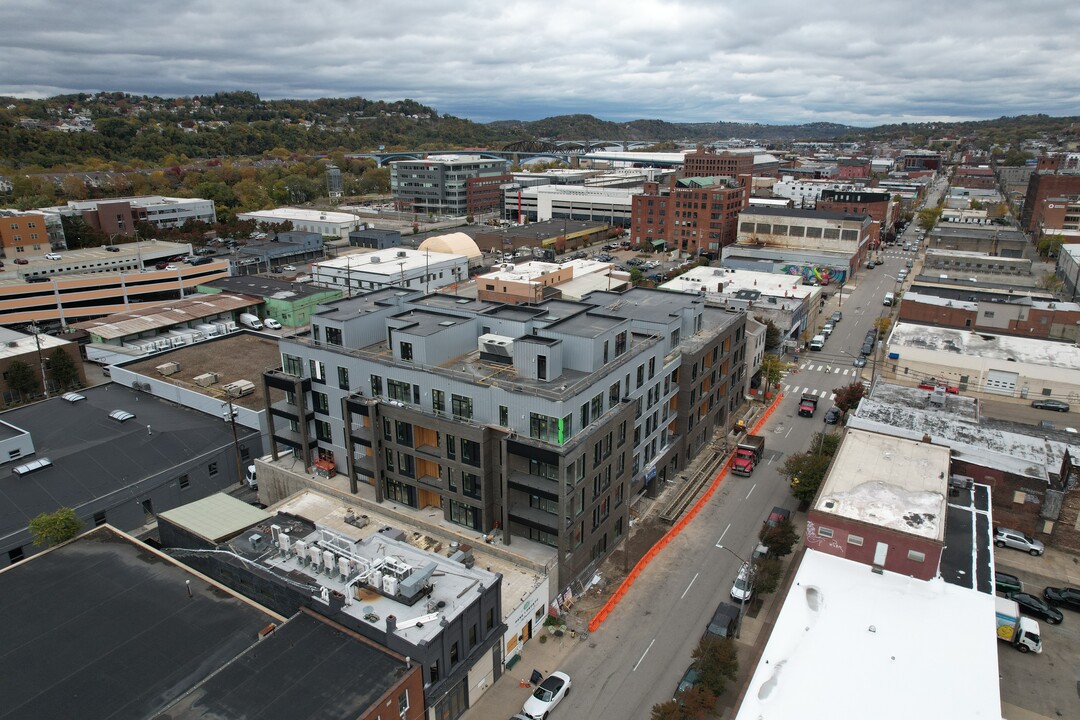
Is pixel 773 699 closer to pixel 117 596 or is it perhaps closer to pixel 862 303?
pixel 117 596

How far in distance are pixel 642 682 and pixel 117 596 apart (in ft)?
83.3

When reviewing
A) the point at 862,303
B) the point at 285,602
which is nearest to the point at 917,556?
the point at 285,602

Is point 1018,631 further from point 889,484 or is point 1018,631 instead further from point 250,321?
point 250,321

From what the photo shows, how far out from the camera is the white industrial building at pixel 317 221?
135 metres

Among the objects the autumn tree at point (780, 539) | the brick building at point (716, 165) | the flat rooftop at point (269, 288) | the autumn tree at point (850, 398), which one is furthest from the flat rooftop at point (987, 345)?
the brick building at point (716, 165)

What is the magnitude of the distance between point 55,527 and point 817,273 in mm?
107390

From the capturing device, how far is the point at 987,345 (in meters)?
67.6

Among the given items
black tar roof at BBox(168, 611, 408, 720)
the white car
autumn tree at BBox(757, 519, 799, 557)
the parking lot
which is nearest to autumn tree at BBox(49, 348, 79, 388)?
black tar roof at BBox(168, 611, 408, 720)

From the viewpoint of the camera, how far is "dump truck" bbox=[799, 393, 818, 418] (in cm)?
5991

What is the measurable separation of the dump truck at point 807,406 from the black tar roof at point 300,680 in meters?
46.5

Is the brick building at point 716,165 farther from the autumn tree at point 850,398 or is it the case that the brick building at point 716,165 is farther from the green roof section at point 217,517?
the green roof section at point 217,517

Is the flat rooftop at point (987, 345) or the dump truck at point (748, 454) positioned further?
the flat rooftop at point (987, 345)

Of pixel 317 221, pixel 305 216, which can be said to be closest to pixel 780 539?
pixel 317 221

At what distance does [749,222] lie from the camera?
125m
